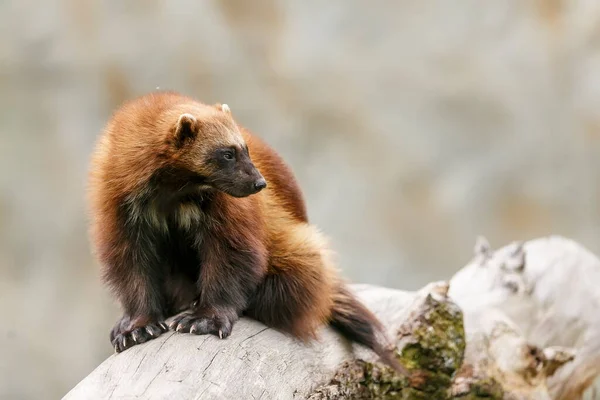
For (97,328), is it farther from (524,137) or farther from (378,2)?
(524,137)

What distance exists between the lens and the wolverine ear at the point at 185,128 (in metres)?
2.62

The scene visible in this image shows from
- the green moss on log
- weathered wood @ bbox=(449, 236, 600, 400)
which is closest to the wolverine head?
the green moss on log

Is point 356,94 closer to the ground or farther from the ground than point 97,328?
farther from the ground

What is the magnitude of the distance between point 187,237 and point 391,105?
450 centimetres

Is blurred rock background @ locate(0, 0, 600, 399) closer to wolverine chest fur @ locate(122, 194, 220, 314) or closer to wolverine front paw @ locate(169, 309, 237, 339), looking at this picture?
wolverine chest fur @ locate(122, 194, 220, 314)

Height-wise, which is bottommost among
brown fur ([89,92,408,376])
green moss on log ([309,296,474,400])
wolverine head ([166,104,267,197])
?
green moss on log ([309,296,474,400])

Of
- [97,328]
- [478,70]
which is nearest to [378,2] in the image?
[478,70]

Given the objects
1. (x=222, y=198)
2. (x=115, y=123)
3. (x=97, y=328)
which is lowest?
(x=97, y=328)

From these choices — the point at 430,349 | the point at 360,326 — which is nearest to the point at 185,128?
the point at 360,326

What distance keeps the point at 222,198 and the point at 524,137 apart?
16.6ft

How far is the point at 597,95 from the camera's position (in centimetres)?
704

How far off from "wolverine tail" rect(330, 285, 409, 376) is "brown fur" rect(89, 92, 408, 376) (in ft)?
0.42

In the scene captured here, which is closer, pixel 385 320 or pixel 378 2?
pixel 385 320

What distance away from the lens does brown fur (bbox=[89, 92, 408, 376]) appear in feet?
8.76
